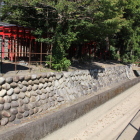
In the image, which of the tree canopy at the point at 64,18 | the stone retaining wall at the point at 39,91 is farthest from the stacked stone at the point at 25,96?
the tree canopy at the point at 64,18

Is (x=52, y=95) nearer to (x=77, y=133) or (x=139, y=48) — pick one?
(x=77, y=133)

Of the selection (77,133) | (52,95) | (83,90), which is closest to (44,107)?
(52,95)

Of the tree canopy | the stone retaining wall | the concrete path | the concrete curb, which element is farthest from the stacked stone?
the tree canopy

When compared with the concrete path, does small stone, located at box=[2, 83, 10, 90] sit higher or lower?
higher

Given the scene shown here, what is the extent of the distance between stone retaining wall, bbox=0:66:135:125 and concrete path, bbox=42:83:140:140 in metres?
1.34

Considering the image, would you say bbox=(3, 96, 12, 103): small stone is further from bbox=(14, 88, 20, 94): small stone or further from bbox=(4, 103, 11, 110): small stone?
bbox=(14, 88, 20, 94): small stone

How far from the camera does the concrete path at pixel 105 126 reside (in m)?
6.49

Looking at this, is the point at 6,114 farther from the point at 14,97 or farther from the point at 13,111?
the point at 14,97

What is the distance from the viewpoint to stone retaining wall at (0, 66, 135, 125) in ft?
21.6

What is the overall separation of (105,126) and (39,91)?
9.68ft

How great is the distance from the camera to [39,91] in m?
8.10

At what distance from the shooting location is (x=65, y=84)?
32.1 ft

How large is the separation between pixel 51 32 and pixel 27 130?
22.9 ft

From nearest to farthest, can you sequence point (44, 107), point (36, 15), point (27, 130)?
point (27, 130) < point (44, 107) < point (36, 15)
